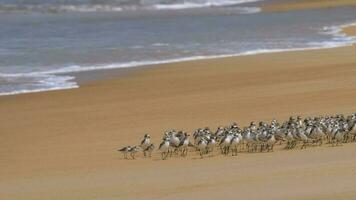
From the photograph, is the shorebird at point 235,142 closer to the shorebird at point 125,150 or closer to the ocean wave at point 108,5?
the shorebird at point 125,150

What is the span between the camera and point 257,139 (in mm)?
12797

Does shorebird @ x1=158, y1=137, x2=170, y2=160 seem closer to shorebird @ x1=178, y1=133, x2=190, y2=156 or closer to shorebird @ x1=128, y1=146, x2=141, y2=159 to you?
shorebird @ x1=178, y1=133, x2=190, y2=156

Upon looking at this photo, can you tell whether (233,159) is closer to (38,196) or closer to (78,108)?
(38,196)

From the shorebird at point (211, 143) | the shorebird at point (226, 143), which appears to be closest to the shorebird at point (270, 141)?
the shorebird at point (226, 143)

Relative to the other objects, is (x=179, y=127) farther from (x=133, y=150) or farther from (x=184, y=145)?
(x=133, y=150)

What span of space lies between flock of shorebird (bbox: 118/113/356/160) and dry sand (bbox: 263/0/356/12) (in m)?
31.5

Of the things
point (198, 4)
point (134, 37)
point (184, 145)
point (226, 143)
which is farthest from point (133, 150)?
point (198, 4)

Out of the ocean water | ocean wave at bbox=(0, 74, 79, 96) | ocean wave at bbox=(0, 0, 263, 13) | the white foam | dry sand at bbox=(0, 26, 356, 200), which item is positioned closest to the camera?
dry sand at bbox=(0, 26, 356, 200)

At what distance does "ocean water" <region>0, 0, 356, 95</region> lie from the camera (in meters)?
24.2

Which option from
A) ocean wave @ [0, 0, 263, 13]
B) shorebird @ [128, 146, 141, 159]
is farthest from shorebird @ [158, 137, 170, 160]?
ocean wave @ [0, 0, 263, 13]

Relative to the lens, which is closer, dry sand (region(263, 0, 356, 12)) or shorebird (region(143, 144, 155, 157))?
shorebird (region(143, 144, 155, 157))

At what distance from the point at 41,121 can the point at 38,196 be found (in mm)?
6611

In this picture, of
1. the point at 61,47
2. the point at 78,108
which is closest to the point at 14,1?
the point at 61,47

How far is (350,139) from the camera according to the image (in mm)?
12898
